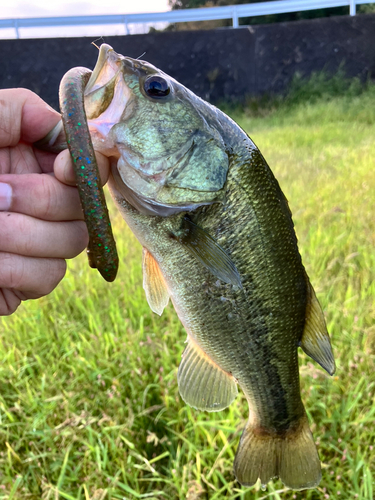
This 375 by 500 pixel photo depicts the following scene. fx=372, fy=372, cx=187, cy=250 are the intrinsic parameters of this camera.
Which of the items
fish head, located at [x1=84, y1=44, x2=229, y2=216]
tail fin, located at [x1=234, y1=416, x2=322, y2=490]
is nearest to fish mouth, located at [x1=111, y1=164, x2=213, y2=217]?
fish head, located at [x1=84, y1=44, x2=229, y2=216]

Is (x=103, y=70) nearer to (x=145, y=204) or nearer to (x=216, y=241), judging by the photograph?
(x=145, y=204)

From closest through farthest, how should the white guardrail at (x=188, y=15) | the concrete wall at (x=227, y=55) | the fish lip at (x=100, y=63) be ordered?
the fish lip at (x=100, y=63), the concrete wall at (x=227, y=55), the white guardrail at (x=188, y=15)

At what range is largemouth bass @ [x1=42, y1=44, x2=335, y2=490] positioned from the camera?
1.10 m

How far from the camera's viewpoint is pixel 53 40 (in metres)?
11.0

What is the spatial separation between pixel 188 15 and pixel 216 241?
1571 cm

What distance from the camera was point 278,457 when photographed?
1390 mm

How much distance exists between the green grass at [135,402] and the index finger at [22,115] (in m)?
1.27

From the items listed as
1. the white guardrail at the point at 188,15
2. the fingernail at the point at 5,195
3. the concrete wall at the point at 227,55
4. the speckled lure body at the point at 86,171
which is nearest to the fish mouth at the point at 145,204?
the speckled lure body at the point at 86,171

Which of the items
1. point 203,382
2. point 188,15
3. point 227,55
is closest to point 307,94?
point 227,55

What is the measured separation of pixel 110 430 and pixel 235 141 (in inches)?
59.2

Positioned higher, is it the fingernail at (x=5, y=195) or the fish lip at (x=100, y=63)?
the fish lip at (x=100, y=63)

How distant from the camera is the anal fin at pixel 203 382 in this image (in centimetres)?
138

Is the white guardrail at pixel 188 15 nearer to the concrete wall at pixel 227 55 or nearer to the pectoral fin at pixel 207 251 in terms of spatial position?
the concrete wall at pixel 227 55

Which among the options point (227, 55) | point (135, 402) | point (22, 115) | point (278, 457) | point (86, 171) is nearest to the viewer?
point (86, 171)
